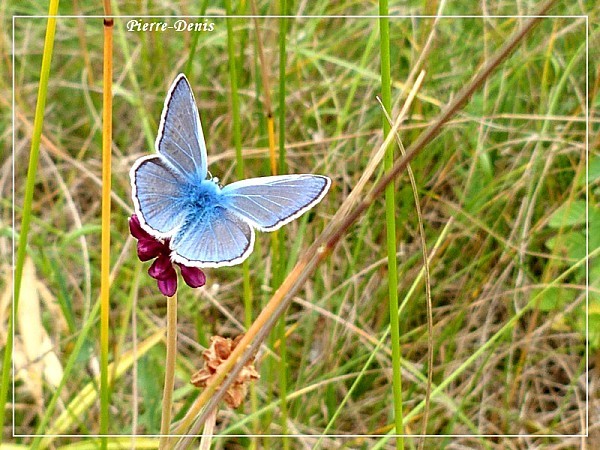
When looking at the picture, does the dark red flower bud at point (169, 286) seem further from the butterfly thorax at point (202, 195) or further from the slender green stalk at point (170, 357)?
the butterfly thorax at point (202, 195)

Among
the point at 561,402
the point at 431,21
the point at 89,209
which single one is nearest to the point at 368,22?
→ the point at 431,21

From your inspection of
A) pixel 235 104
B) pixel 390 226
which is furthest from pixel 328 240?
pixel 235 104

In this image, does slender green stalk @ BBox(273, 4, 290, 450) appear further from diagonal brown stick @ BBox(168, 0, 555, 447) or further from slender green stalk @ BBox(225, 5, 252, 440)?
diagonal brown stick @ BBox(168, 0, 555, 447)

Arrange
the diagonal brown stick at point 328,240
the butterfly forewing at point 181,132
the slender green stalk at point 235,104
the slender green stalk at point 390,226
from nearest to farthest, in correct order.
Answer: the diagonal brown stick at point 328,240
the slender green stalk at point 390,226
the butterfly forewing at point 181,132
the slender green stalk at point 235,104

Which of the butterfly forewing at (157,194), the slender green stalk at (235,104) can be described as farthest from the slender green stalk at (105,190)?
the slender green stalk at (235,104)

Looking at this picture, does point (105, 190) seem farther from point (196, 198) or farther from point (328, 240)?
point (328, 240)

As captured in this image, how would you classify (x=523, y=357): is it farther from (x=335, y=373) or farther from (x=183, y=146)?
(x=183, y=146)

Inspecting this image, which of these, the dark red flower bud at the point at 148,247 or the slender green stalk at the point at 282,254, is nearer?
the dark red flower bud at the point at 148,247

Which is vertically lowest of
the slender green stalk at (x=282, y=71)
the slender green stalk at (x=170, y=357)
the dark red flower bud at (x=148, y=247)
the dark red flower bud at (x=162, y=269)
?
the slender green stalk at (x=170, y=357)

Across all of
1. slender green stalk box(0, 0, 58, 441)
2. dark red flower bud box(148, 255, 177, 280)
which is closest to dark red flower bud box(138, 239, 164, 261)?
dark red flower bud box(148, 255, 177, 280)
